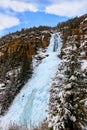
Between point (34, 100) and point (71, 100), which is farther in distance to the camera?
point (34, 100)

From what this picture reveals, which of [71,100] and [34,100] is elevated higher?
[71,100]

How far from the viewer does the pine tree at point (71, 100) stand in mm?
29312

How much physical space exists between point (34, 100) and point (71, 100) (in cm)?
3378

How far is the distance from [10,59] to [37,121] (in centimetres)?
3294

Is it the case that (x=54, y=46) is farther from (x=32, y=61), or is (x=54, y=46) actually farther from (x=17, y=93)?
(x=17, y=93)

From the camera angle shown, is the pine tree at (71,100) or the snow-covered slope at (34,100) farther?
the snow-covered slope at (34,100)

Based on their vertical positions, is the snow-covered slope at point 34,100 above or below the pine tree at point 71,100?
below

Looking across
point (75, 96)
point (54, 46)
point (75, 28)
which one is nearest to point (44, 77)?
point (54, 46)

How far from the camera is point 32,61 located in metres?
83.2

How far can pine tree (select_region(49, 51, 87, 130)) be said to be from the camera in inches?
1154

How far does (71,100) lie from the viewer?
97.9 ft

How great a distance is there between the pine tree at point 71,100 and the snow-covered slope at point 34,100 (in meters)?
20.9

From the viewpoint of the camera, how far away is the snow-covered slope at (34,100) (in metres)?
57.4

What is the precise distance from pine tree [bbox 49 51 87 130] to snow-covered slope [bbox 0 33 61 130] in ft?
68.5
